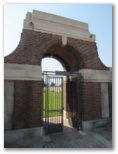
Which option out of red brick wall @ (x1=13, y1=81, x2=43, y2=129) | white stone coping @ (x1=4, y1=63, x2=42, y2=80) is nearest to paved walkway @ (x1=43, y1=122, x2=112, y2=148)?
red brick wall @ (x1=13, y1=81, x2=43, y2=129)

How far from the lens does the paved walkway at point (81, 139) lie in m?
4.65

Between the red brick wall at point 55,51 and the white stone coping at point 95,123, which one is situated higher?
the red brick wall at point 55,51

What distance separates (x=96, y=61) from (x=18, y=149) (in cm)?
483

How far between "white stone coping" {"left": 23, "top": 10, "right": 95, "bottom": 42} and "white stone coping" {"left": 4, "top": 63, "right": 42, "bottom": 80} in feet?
4.97

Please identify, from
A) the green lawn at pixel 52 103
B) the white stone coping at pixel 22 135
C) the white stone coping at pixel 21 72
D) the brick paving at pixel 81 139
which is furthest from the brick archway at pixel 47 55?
the brick paving at pixel 81 139

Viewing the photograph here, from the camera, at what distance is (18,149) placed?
Answer: 14.1 feet

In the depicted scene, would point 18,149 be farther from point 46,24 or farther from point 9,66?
point 46,24

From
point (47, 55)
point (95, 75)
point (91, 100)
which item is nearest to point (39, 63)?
point (47, 55)

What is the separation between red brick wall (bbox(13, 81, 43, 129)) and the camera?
4855 millimetres

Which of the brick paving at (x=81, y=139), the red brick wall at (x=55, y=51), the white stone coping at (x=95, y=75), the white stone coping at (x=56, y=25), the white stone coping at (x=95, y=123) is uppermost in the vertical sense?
the white stone coping at (x=56, y=25)

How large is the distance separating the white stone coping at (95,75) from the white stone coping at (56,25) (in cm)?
150

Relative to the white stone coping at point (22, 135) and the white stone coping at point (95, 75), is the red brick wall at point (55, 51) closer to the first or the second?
the white stone coping at point (95, 75)

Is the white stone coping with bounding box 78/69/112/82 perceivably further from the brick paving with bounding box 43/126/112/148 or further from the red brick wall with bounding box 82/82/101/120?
the brick paving with bounding box 43/126/112/148

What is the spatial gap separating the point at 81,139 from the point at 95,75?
2.83 m
